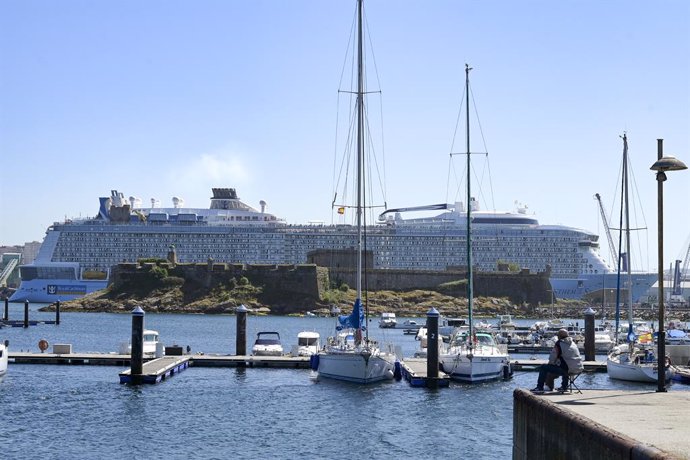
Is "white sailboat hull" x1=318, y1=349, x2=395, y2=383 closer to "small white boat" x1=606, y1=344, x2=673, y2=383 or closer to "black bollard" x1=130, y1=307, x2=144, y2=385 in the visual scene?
"black bollard" x1=130, y1=307, x2=144, y2=385

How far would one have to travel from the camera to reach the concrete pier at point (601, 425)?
1102 cm

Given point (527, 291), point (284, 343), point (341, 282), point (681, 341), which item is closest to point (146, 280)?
point (341, 282)

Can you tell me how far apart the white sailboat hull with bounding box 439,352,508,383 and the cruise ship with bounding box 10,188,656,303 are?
10514 centimetres

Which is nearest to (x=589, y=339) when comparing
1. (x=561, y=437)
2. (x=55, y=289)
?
(x=561, y=437)

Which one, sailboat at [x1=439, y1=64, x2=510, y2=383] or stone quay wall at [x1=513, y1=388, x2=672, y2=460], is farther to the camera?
sailboat at [x1=439, y1=64, x2=510, y2=383]

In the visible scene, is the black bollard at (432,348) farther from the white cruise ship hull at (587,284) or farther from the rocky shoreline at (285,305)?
the white cruise ship hull at (587,284)

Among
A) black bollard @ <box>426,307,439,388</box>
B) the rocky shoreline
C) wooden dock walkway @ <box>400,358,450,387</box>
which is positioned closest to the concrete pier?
black bollard @ <box>426,307,439,388</box>

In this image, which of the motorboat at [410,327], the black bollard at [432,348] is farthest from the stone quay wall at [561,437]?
the motorboat at [410,327]

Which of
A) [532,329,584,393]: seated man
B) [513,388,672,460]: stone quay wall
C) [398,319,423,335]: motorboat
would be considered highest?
[532,329,584,393]: seated man

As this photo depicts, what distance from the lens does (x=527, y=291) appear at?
129500 mm

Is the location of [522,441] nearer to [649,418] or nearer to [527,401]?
[527,401]

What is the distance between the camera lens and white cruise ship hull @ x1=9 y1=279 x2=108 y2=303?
140 m

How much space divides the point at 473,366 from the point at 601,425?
25.0 metres

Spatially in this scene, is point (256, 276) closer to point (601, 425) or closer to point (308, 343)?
point (308, 343)
